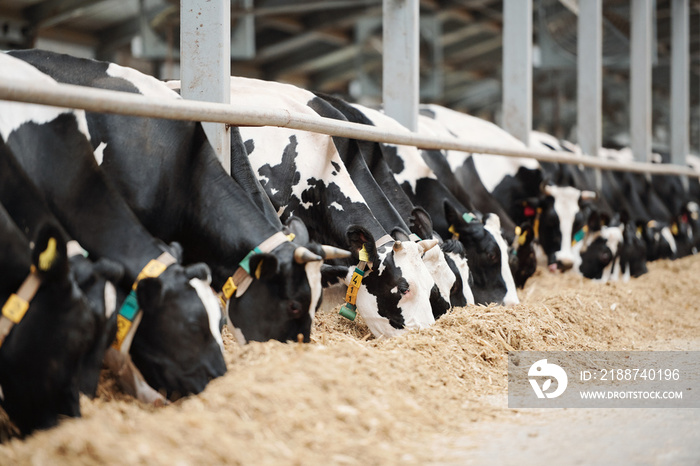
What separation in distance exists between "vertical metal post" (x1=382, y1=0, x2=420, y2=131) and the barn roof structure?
218 inches

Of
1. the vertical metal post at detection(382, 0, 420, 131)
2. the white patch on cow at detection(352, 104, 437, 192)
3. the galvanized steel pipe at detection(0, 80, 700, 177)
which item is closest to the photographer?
the galvanized steel pipe at detection(0, 80, 700, 177)

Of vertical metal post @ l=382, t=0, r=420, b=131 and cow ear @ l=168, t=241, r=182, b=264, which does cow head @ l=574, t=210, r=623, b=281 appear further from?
cow ear @ l=168, t=241, r=182, b=264

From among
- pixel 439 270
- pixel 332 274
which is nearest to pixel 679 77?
pixel 439 270

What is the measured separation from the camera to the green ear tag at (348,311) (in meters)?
5.08

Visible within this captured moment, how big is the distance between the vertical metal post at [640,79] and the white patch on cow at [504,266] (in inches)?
271

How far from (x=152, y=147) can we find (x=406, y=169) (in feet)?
9.75

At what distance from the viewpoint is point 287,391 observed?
2.98 metres

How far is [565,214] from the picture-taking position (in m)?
8.70

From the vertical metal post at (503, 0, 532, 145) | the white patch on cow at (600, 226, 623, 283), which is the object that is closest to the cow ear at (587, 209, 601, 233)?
the white patch on cow at (600, 226, 623, 283)

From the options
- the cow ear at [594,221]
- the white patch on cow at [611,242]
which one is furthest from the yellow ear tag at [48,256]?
the cow ear at [594,221]

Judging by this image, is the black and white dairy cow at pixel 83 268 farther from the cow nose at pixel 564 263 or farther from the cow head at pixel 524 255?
the cow nose at pixel 564 263

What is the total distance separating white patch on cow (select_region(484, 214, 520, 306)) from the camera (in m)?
6.21

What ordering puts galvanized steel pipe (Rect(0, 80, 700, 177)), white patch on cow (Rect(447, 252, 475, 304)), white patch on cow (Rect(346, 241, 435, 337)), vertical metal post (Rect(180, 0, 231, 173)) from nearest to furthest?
galvanized steel pipe (Rect(0, 80, 700, 177)) < vertical metal post (Rect(180, 0, 231, 173)) < white patch on cow (Rect(346, 241, 435, 337)) < white patch on cow (Rect(447, 252, 475, 304))

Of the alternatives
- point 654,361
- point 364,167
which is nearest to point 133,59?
point 364,167
